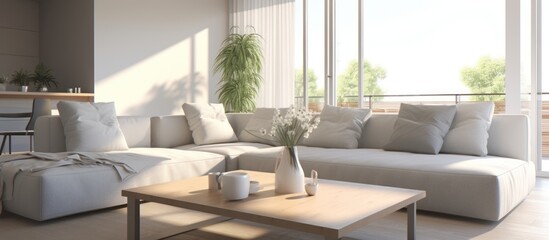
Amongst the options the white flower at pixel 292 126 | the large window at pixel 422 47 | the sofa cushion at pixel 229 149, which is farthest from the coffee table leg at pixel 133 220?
the large window at pixel 422 47

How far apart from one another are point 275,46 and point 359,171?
4.04 metres

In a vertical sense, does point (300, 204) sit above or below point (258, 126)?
below

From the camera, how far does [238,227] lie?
282 cm

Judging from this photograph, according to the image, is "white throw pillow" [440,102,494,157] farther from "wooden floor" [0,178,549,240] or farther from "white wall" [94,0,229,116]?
"white wall" [94,0,229,116]

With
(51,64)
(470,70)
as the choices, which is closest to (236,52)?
(51,64)

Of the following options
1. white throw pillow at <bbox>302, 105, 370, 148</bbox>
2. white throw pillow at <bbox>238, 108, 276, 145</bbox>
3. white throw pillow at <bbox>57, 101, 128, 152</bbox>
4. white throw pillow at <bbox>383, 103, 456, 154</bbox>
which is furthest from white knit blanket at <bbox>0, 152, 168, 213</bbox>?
white throw pillow at <bbox>383, 103, 456, 154</bbox>

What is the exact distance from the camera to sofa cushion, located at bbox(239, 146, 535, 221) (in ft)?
9.20

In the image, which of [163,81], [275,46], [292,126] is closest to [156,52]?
[163,81]

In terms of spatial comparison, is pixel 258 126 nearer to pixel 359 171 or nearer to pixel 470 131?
pixel 359 171

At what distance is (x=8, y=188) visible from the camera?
2980mm

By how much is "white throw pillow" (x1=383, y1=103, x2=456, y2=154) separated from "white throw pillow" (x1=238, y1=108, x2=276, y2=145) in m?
1.33

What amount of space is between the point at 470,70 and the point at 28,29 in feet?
31.7

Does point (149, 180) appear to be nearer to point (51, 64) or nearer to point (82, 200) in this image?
point (82, 200)

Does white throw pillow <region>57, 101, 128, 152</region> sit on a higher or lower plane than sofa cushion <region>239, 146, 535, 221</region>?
higher
